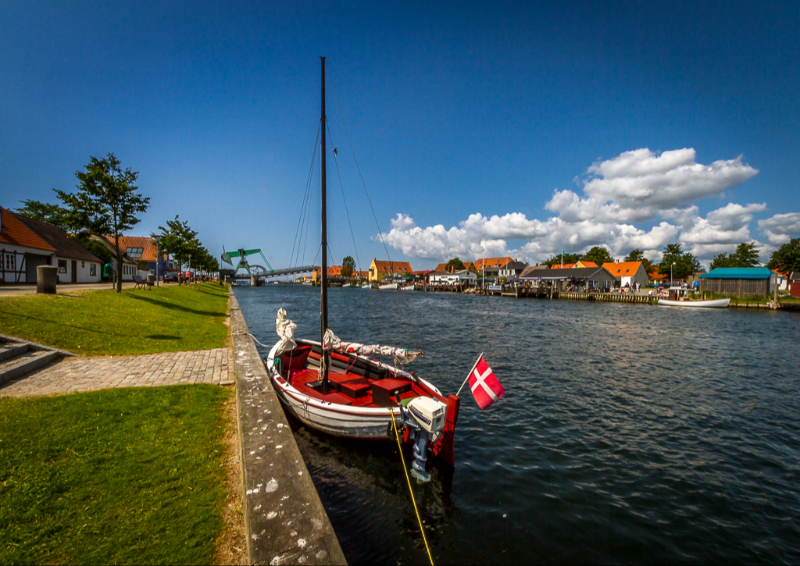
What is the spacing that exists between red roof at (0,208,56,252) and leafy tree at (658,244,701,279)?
126 metres

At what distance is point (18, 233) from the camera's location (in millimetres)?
26938

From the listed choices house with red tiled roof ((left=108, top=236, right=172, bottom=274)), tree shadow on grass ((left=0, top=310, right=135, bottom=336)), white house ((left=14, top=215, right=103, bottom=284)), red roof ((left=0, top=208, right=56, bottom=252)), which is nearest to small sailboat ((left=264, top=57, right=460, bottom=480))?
tree shadow on grass ((left=0, top=310, right=135, bottom=336))

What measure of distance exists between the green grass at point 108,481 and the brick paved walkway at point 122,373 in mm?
998

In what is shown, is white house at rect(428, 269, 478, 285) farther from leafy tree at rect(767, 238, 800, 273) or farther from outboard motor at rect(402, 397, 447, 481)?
outboard motor at rect(402, 397, 447, 481)

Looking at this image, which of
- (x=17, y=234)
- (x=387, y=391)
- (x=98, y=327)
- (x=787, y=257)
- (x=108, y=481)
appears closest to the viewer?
(x=108, y=481)

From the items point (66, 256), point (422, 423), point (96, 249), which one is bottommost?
point (422, 423)

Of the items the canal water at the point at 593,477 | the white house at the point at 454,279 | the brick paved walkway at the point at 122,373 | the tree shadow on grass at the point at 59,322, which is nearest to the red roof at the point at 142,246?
the tree shadow on grass at the point at 59,322

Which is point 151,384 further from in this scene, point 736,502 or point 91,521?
point 736,502

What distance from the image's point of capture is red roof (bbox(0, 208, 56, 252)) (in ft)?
83.4

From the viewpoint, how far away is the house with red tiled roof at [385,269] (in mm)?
159375

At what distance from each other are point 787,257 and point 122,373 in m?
97.9

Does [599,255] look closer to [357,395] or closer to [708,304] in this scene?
[708,304]

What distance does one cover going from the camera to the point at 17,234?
26.7m

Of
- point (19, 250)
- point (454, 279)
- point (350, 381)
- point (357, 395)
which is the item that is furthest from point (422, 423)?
point (454, 279)
